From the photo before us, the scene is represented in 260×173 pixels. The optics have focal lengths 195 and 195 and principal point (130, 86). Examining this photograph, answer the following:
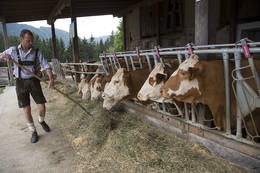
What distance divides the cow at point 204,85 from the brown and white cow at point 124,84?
115 cm

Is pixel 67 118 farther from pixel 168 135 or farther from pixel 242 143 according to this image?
pixel 242 143

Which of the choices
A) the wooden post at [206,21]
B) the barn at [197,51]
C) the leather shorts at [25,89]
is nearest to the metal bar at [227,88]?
the barn at [197,51]

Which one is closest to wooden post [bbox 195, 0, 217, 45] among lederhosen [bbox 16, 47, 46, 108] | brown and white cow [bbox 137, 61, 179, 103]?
brown and white cow [bbox 137, 61, 179, 103]

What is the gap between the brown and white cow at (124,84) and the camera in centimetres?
324

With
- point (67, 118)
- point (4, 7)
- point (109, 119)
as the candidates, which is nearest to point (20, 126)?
point (67, 118)

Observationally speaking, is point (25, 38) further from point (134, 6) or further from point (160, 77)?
point (134, 6)

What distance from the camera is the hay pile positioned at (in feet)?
7.52

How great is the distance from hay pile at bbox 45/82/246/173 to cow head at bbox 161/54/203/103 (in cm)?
77

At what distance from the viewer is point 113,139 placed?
122 inches

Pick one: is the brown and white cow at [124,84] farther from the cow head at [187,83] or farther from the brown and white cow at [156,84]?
the cow head at [187,83]

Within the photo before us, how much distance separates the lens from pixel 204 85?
210cm

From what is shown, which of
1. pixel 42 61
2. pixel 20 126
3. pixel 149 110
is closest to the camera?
pixel 149 110

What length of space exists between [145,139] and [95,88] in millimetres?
2155

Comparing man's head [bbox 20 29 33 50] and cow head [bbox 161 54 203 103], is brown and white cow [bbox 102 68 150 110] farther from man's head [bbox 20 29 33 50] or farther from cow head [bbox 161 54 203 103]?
man's head [bbox 20 29 33 50]
